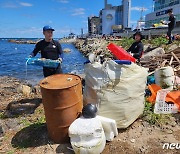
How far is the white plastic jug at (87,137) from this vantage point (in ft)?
9.53

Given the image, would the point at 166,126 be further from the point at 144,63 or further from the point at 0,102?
the point at 0,102

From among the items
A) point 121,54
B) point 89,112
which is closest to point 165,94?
point 121,54

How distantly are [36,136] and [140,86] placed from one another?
203 centimetres

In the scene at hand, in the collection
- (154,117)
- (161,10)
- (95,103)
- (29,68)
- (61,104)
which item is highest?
(161,10)

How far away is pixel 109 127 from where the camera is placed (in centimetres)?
329

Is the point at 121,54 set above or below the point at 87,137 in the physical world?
above

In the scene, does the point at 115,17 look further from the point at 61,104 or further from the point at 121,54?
the point at 61,104

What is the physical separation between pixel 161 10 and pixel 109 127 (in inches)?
1581

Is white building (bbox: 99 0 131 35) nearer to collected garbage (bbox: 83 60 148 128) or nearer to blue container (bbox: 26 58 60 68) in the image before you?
blue container (bbox: 26 58 60 68)

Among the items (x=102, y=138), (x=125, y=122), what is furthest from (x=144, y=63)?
(x=102, y=138)

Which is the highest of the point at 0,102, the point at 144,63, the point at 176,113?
the point at 144,63

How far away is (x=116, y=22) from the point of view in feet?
255

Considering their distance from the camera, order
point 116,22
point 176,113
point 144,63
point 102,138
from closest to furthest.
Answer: point 102,138, point 176,113, point 144,63, point 116,22

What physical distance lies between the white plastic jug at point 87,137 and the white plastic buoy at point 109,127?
0.26 m
